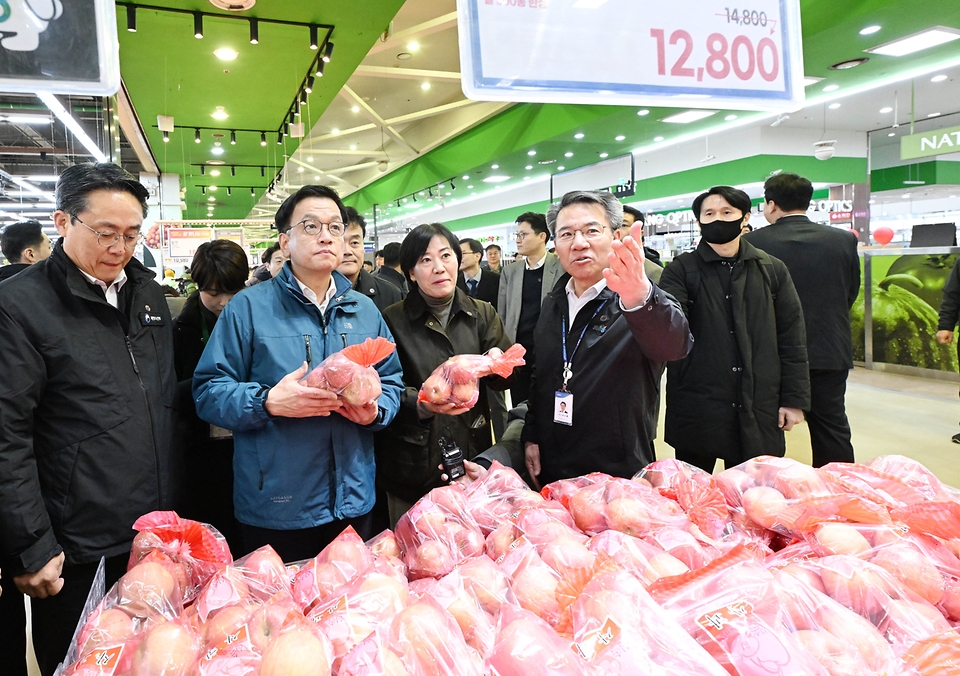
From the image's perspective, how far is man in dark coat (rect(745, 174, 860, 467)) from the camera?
3.36 m

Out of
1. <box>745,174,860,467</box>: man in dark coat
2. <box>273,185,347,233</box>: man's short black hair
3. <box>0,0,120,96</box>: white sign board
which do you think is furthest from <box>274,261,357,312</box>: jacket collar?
<box>745,174,860,467</box>: man in dark coat

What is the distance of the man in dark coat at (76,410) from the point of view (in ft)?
4.79

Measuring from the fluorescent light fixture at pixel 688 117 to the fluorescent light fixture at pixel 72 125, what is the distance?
7.35 m

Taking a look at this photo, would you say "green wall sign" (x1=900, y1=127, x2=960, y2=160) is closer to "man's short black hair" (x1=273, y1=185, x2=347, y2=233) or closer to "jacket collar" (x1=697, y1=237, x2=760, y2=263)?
"jacket collar" (x1=697, y1=237, x2=760, y2=263)

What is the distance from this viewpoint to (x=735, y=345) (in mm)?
2576

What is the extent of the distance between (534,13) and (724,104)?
623 millimetres

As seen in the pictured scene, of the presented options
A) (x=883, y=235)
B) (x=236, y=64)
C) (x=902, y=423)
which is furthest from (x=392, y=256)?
(x=883, y=235)

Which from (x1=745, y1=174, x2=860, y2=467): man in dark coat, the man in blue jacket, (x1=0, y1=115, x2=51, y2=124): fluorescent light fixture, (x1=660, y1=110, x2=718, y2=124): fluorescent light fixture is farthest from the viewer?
(x1=660, y1=110, x2=718, y2=124): fluorescent light fixture

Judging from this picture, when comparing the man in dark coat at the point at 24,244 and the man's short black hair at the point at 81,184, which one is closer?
the man's short black hair at the point at 81,184

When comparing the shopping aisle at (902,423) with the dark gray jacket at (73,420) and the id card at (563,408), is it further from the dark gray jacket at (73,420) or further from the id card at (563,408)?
the dark gray jacket at (73,420)

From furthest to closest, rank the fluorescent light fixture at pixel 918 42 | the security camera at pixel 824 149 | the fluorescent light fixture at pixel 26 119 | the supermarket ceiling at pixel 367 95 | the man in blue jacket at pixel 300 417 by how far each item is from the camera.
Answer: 1. the security camera at pixel 824 149
2. the fluorescent light fixture at pixel 918 42
3. the supermarket ceiling at pixel 367 95
4. the fluorescent light fixture at pixel 26 119
5. the man in blue jacket at pixel 300 417

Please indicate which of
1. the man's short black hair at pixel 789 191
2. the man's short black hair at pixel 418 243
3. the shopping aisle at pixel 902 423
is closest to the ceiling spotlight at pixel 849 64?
the shopping aisle at pixel 902 423

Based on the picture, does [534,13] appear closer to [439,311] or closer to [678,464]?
[439,311]

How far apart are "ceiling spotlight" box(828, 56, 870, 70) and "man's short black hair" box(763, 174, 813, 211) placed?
3.87 m
